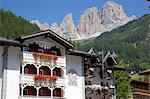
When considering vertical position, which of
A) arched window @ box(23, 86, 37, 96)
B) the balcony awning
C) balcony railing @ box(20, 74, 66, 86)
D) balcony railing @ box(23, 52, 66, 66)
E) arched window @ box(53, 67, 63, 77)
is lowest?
arched window @ box(23, 86, 37, 96)

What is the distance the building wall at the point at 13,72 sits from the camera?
37.9 meters

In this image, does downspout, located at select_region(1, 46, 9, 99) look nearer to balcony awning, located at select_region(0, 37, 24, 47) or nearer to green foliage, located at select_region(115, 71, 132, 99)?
balcony awning, located at select_region(0, 37, 24, 47)

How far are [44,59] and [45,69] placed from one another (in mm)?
1440

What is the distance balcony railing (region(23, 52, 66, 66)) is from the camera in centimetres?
4003

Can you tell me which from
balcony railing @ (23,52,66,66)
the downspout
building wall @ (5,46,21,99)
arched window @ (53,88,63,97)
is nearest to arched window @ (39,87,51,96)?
arched window @ (53,88,63,97)

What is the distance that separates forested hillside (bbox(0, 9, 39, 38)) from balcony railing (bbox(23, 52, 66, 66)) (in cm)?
6790

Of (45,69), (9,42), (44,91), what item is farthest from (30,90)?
(9,42)

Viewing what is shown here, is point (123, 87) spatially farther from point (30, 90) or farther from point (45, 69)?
point (30, 90)

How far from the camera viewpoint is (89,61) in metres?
47.7

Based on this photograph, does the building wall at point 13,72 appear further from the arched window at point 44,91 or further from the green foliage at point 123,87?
the green foliage at point 123,87

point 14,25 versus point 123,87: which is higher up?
point 14,25

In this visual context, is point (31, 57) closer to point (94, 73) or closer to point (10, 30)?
point (94, 73)

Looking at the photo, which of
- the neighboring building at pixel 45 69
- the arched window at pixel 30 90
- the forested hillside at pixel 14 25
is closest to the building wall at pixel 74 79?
the neighboring building at pixel 45 69

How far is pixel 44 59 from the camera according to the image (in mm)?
41594
